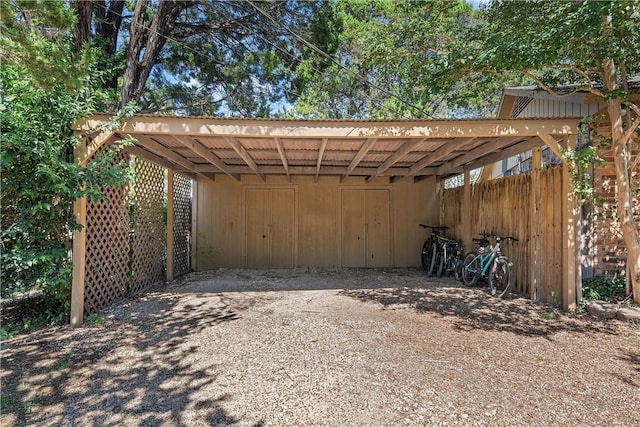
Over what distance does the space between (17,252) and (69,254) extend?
0.51 meters

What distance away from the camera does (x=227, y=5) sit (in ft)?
24.2

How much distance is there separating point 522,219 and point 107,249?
547cm

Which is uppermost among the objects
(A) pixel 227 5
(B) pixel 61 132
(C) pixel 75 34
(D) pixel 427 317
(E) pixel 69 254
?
(A) pixel 227 5

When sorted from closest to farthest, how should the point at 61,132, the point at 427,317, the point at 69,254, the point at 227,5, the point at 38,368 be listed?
1. the point at 38,368
2. the point at 61,132
3. the point at 69,254
4. the point at 427,317
5. the point at 227,5

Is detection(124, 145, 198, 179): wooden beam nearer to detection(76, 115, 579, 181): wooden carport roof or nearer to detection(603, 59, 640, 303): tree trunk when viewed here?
detection(76, 115, 579, 181): wooden carport roof

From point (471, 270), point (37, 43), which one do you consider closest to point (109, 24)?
point (37, 43)

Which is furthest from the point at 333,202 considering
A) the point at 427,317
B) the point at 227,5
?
the point at 227,5

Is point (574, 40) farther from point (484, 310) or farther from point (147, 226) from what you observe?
point (147, 226)

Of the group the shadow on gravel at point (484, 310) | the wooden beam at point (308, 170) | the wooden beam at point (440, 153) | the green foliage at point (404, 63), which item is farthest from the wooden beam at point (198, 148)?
the wooden beam at point (440, 153)

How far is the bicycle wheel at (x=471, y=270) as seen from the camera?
529 cm

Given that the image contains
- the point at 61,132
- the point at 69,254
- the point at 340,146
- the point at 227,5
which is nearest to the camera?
the point at 61,132

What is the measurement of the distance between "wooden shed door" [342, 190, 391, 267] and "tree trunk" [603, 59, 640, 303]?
15.0 feet

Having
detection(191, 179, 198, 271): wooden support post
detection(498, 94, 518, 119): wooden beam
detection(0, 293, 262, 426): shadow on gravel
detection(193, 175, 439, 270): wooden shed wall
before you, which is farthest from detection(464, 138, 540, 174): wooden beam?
detection(191, 179, 198, 271): wooden support post

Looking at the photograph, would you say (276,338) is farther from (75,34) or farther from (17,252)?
(75,34)
